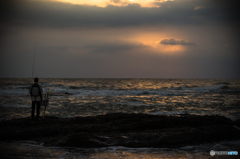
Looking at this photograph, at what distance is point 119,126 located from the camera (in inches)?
271

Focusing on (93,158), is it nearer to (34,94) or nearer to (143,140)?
(143,140)

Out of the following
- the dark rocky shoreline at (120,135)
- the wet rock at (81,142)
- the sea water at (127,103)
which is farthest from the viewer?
the sea water at (127,103)

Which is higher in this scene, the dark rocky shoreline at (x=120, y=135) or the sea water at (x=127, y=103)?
the dark rocky shoreline at (x=120, y=135)

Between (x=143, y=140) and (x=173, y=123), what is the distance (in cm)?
237

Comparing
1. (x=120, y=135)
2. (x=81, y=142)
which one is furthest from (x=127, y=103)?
(x=81, y=142)

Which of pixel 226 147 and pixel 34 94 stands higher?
pixel 34 94

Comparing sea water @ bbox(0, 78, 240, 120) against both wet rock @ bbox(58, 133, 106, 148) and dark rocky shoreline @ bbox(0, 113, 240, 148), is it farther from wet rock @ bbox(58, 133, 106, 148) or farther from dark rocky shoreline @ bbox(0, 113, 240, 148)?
wet rock @ bbox(58, 133, 106, 148)

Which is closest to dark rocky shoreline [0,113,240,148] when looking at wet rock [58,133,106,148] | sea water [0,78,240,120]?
wet rock [58,133,106,148]

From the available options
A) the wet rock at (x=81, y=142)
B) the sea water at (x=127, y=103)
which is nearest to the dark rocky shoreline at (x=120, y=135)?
the wet rock at (x=81, y=142)

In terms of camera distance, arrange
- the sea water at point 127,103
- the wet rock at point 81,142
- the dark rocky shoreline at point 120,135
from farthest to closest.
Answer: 1. the sea water at point 127,103
2. the dark rocky shoreline at point 120,135
3. the wet rock at point 81,142

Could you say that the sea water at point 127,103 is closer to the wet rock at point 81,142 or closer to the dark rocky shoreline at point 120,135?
the dark rocky shoreline at point 120,135

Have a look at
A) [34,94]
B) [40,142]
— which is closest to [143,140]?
[40,142]

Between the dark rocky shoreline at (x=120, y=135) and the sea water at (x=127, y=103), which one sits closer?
the dark rocky shoreline at (x=120, y=135)

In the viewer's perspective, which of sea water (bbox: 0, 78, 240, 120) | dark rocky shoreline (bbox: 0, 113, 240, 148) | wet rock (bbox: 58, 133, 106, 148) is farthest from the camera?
sea water (bbox: 0, 78, 240, 120)
